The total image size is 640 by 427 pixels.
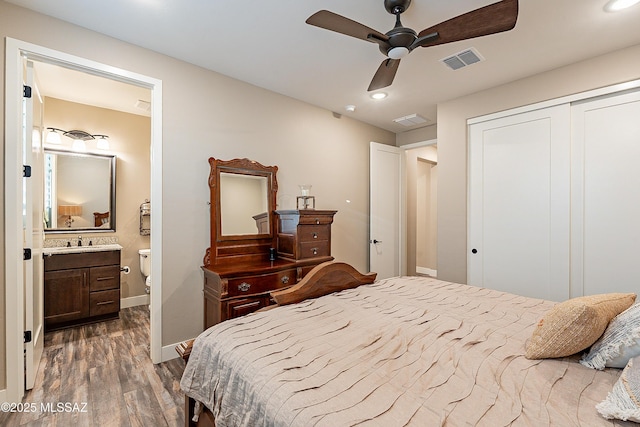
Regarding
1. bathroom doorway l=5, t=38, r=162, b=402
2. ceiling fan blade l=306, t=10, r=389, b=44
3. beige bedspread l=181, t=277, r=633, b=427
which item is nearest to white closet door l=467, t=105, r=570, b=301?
beige bedspread l=181, t=277, r=633, b=427

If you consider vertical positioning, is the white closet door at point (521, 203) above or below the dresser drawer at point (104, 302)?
above

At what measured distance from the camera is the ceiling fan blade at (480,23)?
1523mm

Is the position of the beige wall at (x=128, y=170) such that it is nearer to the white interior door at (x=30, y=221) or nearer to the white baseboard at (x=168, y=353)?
the white interior door at (x=30, y=221)

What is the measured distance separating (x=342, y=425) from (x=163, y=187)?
2480 millimetres

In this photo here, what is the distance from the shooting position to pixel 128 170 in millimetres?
4141

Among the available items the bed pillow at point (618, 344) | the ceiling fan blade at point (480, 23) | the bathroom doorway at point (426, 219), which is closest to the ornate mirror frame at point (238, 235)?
the ceiling fan blade at point (480, 23)

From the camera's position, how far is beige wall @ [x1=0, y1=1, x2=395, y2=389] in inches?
88.4

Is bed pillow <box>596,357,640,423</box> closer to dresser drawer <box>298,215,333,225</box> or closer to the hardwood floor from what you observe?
the hardwood floor

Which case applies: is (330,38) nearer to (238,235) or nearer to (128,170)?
(238,235)

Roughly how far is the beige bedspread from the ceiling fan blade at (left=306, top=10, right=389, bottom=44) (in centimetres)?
166

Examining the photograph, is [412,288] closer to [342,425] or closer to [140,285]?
[342,425]

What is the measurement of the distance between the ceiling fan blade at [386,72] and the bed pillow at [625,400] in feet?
6.57

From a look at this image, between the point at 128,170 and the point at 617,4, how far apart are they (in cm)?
527

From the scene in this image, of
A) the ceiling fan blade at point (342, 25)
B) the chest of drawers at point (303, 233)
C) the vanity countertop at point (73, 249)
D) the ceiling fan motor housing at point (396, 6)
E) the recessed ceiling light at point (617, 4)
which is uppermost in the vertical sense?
the recessed ceiling light at point (617, 4)
